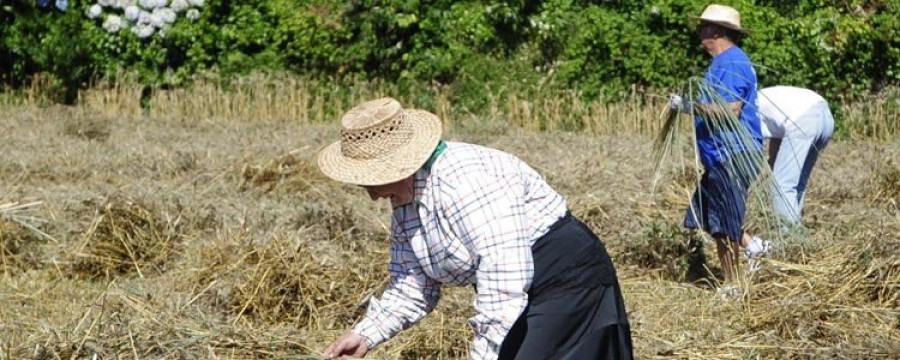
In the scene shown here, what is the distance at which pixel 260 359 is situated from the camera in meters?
4.72

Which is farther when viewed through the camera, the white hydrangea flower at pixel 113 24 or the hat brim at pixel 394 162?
the white hydrangea flower at pixel 113 24

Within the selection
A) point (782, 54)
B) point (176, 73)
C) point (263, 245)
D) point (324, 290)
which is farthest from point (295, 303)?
point (176, 73)

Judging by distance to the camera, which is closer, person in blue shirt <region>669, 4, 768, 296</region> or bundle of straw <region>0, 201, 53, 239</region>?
person in blue shirt <region>669, 4, 768, 296</region>

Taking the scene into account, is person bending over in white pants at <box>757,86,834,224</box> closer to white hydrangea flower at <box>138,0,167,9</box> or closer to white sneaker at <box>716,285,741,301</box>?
white sneaker at <box>716,285,741,301</box>

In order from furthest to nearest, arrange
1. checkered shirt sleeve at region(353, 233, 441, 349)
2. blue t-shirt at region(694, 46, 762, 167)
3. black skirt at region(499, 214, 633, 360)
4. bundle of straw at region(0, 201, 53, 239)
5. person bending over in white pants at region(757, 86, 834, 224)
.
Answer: bundle of straw at region(0, 201, 53, 239), person bending over in white pants at region(757, 86, 834, 224), blue t-shirt at region(694, 46, 762, 167), checkered shirt sleeve at region(353, 233, 441, 349), black skirt at region(499, 214, 633, 360)

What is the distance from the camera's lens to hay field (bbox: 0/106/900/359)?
5195 millimetres

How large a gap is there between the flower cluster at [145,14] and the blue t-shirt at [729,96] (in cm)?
908

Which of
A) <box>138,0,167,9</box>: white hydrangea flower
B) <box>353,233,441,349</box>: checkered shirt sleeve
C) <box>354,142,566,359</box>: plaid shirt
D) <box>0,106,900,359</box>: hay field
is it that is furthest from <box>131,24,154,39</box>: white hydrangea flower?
<box>354,142,566,359</box>: plaid shirt

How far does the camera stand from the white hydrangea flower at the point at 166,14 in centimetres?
1431

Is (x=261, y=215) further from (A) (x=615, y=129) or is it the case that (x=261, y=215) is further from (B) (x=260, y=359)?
(A) (x=615, y=129)

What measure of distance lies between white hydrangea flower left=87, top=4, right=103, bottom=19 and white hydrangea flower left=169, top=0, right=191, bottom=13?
0.78 metres

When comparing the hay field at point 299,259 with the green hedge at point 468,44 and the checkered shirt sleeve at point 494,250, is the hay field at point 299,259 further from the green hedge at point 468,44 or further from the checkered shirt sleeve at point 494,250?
the green hedge at point 468,44

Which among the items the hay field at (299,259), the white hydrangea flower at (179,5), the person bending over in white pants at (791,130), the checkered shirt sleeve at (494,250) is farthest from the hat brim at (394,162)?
the white hydrangea flower at (179,5)

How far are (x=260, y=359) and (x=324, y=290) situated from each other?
1.24 metres
